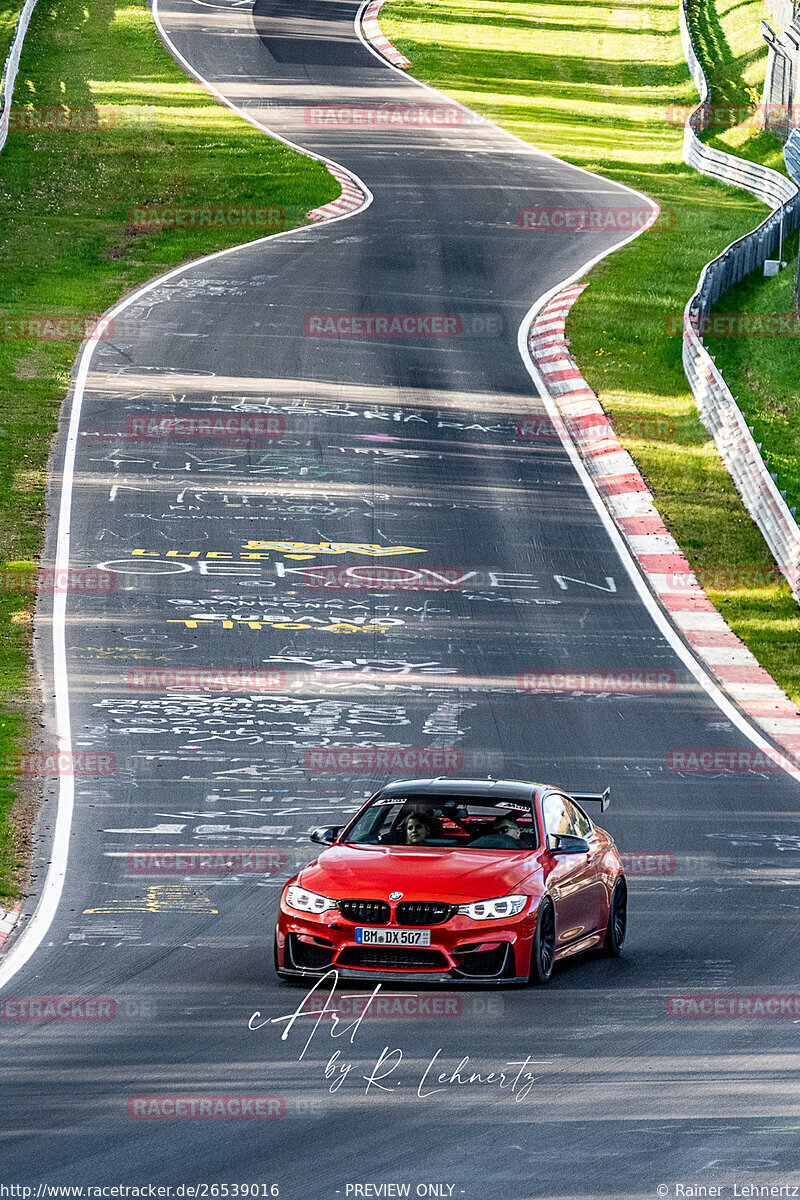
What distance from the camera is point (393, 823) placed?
11.8m

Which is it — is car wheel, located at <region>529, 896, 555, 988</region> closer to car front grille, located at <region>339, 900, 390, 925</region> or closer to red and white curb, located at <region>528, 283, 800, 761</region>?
car front grille, located at <region>339, 900, 390, 925</region>

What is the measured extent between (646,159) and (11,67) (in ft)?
60.8

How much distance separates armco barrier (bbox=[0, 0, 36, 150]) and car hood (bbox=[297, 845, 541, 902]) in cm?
3925

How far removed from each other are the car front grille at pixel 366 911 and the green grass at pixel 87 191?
9764 millimetres

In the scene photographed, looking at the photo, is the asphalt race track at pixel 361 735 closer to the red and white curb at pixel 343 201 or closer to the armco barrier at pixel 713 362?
the red and white curb at pixel 343 201

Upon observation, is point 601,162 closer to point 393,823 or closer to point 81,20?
point 81,20

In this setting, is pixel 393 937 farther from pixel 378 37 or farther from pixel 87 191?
pixel 378 37

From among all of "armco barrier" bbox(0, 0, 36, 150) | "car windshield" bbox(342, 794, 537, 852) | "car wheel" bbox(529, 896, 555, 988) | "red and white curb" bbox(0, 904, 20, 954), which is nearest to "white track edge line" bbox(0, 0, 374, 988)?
"red and white curb" bbox(0, 904, 20, 954)

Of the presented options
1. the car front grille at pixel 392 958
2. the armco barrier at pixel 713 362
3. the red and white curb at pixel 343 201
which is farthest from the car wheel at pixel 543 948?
the red and white curb at pixel 343 201

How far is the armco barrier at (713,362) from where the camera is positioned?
24703mm

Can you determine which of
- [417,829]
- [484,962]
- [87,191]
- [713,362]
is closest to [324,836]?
[417,829]

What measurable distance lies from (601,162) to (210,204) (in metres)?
12.4

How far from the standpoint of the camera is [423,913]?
1043 centimetres

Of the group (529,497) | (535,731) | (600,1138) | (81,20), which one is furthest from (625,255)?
(600,1138)
